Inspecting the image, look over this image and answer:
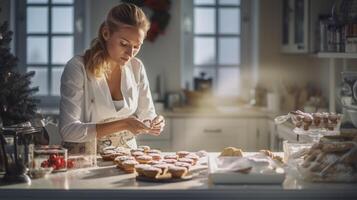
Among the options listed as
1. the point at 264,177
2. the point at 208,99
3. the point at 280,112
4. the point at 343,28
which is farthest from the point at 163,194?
the point at 208,99

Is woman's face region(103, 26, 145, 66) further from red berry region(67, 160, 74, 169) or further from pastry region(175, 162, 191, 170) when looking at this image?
pastry region(175, 162, 191, 170)

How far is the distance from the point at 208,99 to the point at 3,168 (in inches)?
120

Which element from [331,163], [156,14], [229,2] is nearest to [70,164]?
[331,163]

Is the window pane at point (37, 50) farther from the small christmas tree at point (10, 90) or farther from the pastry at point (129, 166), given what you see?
the pastry at point (129, 166)

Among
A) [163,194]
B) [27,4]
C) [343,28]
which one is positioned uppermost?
[27,4]

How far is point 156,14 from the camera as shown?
5.20m

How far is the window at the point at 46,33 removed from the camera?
543 centimetres

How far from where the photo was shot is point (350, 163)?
2.16 metres

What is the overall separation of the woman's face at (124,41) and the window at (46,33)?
2.65 metres

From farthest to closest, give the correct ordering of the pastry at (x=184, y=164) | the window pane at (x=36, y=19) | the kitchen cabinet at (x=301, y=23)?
the window pane at (x=36, y=19) < the kitchen cabinet at (x=301, y=23) < the pastry at (x=184, y=164)

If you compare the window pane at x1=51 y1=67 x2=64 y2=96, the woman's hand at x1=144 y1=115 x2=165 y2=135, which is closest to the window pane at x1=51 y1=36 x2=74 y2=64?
the window pane at x1=51 y1=67 x2=64 y2=96

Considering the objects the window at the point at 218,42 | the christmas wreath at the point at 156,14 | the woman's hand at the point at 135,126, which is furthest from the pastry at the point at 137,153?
the window at the point at 218,42

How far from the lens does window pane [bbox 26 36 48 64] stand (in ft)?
17.9

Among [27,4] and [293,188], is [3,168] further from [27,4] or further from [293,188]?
[27,4]
